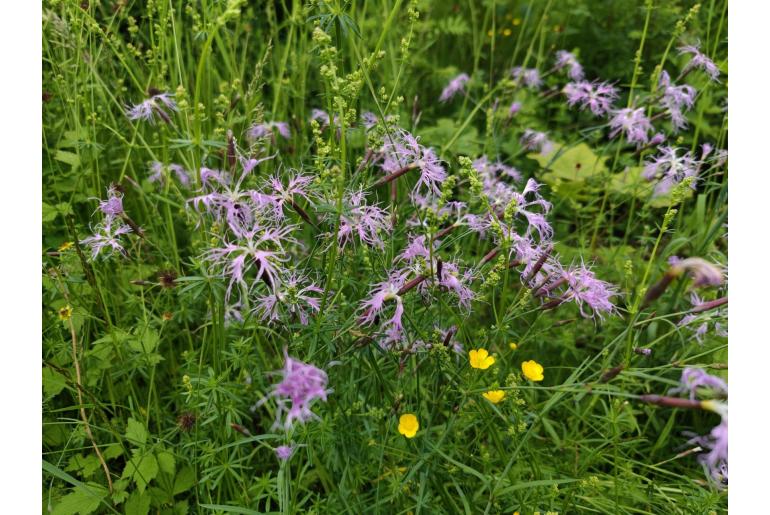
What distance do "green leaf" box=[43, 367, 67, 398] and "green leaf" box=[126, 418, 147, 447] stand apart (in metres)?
0.18

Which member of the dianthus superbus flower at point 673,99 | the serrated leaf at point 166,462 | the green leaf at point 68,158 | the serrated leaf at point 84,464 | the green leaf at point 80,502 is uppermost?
the dianthus superbus flower at point 673,99

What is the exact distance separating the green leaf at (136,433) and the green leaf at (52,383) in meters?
0.18

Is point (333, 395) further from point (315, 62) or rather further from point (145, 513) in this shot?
point (315, 62)

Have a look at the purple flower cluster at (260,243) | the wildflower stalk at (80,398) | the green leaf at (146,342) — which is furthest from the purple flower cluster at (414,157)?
the wildflower stalk at (80,398)

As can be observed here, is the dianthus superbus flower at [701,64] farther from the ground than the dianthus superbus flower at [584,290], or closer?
farther from the ground

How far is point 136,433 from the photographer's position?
53.7 inches

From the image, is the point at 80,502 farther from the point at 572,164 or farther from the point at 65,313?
the point at 572,164

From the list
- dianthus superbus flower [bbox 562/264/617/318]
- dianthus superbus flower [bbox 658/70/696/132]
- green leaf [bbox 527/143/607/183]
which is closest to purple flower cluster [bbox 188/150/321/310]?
dianthus superbus flower [bbox 562/264/617/318]

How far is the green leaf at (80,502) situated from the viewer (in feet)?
4.23

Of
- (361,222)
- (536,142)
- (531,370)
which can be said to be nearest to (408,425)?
(531,370)

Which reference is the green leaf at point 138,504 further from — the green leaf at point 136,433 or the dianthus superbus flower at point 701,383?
the dianthus superbus flower at point 701,383

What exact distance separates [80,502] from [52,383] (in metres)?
0.28

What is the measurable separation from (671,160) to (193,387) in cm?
147

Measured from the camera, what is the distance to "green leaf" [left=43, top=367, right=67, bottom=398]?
55.4 inches
